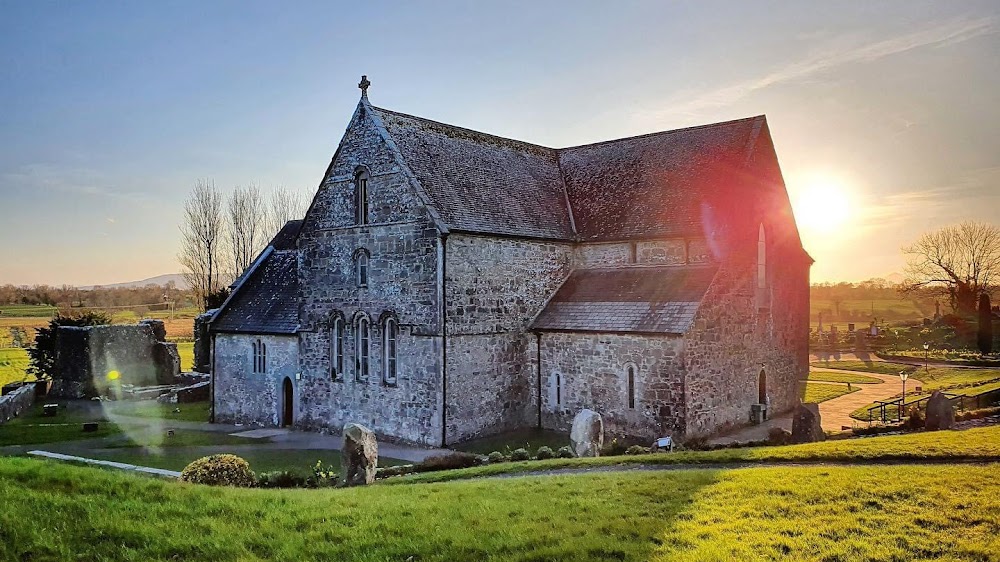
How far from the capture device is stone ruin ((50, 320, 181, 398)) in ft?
133

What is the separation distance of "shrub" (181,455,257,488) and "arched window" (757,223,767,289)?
68.3 ft

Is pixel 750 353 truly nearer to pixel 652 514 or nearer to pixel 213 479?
pixel 652 514

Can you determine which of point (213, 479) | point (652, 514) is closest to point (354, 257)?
point (213, 479)

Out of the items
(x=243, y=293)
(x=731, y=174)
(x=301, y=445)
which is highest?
(x=731, y=174)

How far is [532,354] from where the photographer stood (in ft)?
89.7

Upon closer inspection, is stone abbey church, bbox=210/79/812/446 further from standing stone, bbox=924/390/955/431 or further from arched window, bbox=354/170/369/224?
standing stone, bbox=924/390/955/431

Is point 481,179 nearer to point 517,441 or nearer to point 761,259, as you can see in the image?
point 517,441

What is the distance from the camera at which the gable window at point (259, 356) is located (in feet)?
102

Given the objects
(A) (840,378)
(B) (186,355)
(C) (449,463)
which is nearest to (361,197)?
(C) (449,463)

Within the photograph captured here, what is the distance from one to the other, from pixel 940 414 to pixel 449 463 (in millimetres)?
15604

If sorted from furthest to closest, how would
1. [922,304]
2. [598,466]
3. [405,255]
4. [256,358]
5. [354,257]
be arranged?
[922,304], [256,358], [354,257], [405,255], [598,466]

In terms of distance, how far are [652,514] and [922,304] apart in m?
95.3

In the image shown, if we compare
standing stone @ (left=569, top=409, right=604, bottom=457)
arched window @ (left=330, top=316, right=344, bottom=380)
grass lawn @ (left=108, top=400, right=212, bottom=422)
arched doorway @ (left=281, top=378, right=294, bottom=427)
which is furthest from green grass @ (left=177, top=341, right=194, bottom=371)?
standing stone @ (left=569, top=409, right=604, bottom=457)

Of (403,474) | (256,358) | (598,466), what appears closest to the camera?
(598,466)
